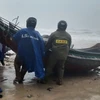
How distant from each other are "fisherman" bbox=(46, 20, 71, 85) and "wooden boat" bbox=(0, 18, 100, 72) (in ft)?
2.02

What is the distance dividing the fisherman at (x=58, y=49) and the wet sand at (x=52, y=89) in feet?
1.60

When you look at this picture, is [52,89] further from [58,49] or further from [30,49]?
[30,49]

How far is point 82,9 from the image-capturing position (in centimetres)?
7994

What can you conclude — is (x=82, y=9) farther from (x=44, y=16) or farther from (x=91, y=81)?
(x=91, y=81)

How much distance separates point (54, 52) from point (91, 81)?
161 cm

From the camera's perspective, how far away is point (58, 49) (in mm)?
7992

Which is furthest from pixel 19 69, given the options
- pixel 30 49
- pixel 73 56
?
pixel 73 56

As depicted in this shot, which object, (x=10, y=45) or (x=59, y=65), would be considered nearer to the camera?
(x=59, y=65)

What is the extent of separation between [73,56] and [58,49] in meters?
0.94

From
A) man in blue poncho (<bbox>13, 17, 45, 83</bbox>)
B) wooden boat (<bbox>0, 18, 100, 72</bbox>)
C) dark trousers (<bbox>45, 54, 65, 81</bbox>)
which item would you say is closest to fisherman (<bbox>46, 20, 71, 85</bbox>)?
dark trousers (<bbox>45, 54, 65, 81</bbox>)

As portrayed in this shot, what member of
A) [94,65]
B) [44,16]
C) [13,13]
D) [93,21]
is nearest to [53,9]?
[44,16]

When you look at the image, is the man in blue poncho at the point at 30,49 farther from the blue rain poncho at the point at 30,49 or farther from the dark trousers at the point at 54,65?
the dark trousers at the point at 54,65

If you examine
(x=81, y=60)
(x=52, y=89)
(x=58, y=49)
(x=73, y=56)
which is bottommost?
(x=52, y=89)

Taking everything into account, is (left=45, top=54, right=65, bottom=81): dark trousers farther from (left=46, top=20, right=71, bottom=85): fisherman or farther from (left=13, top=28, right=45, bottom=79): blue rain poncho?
(left=13, top=28, right=45, bottom=79): blue rain poncho
